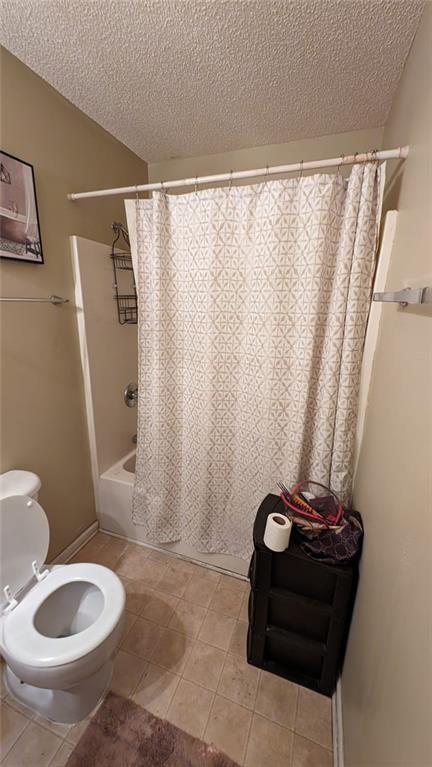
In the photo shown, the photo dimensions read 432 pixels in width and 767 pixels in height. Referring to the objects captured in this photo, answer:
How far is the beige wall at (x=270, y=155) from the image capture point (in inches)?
62.2

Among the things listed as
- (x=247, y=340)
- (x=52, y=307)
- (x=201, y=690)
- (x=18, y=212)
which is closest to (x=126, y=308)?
(x=52, y=307)

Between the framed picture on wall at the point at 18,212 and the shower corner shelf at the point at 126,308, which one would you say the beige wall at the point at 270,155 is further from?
the framed picture on wall at the point at 18,212

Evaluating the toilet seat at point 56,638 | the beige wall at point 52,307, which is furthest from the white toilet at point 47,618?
the beige wall at point 52,307

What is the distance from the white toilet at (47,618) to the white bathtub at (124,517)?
0.56m

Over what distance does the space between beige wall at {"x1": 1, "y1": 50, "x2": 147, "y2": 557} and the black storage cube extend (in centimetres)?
114

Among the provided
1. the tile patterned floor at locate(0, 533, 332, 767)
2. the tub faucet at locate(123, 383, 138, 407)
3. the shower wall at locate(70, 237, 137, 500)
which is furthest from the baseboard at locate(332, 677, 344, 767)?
the tub faucet at locate(123, 383, 138, 407)

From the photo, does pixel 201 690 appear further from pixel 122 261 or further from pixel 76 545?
pixel 122 261

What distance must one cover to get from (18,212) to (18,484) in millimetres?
1176

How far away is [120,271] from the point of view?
186 centimetres

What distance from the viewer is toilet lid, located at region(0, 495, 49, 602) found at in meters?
1.12

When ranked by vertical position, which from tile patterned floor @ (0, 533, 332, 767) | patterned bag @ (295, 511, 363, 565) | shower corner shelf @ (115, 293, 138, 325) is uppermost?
shower corner shelf @ (115, 293, 138, 325)

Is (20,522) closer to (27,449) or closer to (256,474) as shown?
(27,449)

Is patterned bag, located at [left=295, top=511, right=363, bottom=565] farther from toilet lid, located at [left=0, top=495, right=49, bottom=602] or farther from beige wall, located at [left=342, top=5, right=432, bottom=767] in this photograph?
toilet lid, located at [left=0, top=495, right=49, bottom=602]

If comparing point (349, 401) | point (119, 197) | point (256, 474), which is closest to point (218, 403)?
point (256, 474)
